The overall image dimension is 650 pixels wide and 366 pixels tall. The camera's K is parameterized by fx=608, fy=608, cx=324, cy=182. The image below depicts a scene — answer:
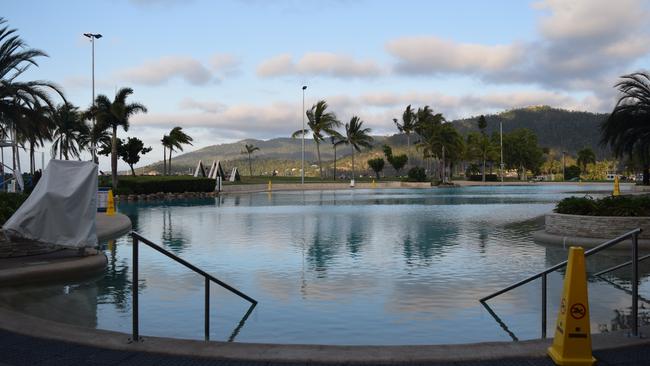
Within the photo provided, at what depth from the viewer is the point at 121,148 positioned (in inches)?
2776

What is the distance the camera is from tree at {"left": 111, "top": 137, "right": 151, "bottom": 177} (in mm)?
70738

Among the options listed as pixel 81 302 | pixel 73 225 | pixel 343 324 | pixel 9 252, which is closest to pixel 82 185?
pixel 73 225

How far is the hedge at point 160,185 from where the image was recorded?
4800 centimetres

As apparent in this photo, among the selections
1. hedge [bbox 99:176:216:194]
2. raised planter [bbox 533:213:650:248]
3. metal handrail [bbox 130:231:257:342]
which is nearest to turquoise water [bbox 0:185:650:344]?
metal handrail [bbox 130:231:257:342]

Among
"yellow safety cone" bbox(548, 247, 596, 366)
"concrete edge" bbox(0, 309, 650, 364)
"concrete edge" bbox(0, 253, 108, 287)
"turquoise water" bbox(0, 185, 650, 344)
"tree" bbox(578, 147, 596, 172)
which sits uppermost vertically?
"tree" bbox(578, 147, 596, 172)

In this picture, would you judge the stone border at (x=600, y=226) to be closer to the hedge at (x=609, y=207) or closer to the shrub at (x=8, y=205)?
the hedge at (x=609, y=207)

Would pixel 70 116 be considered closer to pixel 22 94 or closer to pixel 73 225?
pixel 22 94

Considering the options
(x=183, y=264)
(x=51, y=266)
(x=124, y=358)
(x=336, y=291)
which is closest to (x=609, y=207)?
(x=336, y=291)

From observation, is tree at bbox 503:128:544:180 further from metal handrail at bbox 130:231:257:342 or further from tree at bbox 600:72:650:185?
metal handrail at bbox 130:231:257:342

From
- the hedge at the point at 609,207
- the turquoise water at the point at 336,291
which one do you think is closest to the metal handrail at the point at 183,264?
the turquoise water at the point at 336,291

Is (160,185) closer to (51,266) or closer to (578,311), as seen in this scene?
(51,266)

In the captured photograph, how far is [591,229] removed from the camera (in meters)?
16.2

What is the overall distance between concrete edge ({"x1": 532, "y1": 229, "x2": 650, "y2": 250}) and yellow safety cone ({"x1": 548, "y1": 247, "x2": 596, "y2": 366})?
10484 mm

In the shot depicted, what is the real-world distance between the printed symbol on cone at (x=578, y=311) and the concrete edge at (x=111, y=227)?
14.8m
